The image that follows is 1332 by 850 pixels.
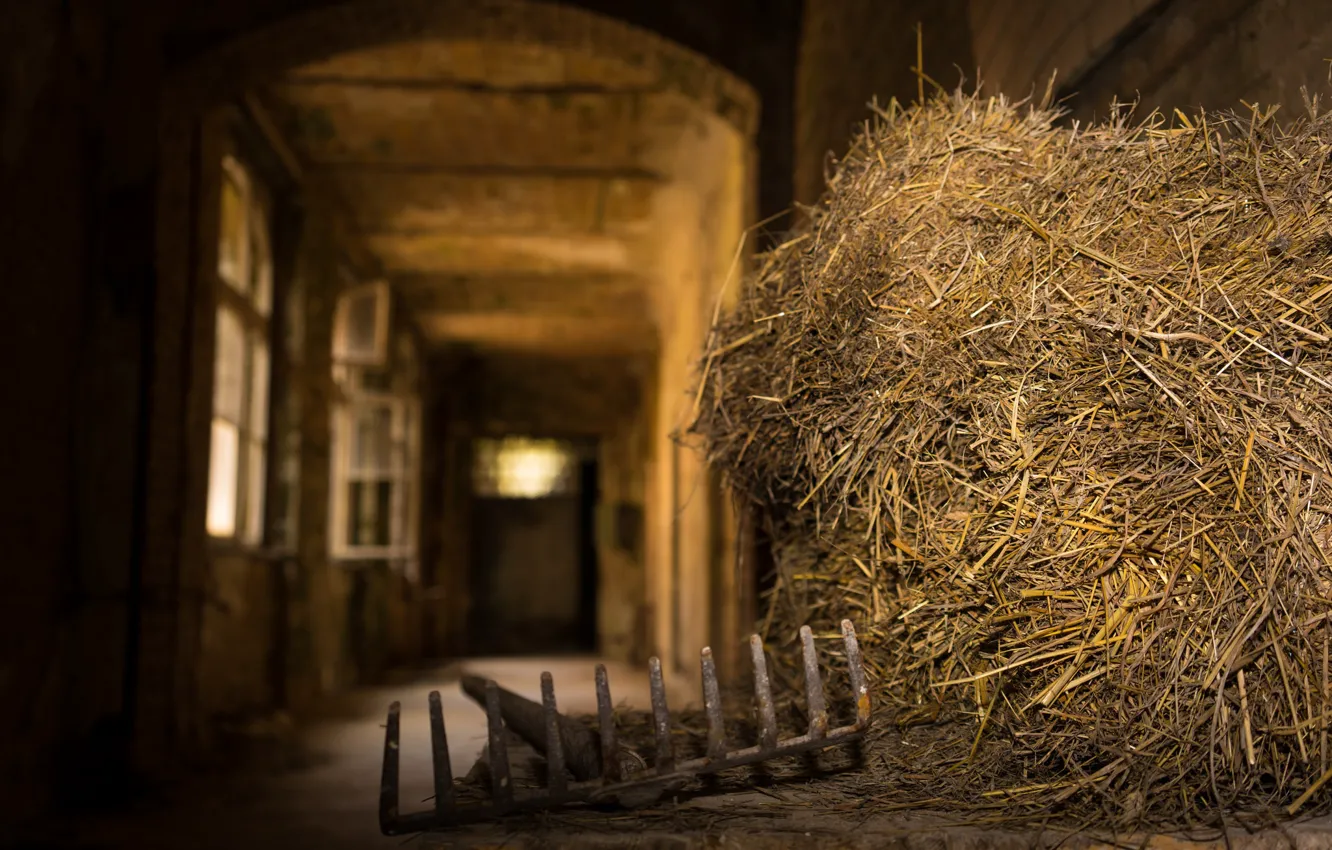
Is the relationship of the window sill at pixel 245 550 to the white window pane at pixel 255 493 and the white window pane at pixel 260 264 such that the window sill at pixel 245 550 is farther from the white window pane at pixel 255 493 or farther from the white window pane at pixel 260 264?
the white window pane at pixel 260 264

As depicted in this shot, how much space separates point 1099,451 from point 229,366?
17.5 feet

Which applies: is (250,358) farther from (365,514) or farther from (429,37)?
(365,514)

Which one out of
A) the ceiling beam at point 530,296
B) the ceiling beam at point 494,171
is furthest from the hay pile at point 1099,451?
the ceiling beam at point 530,296

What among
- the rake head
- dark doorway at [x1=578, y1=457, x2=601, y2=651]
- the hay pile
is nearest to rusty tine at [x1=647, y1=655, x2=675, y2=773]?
the rake head

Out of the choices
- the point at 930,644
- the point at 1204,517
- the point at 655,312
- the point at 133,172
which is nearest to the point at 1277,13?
the point at 1204,517

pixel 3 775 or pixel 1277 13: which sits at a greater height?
pixel 1277 13

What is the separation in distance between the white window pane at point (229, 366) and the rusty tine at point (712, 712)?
15.0 feet

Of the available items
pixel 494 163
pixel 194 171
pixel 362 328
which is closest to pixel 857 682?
pixel 194 171

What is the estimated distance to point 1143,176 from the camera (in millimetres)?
1980

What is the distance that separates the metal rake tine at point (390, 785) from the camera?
1852 mm

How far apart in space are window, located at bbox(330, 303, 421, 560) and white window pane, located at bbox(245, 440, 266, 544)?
87.4 inches

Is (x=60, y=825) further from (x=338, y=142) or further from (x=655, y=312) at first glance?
(x=655, y=312)

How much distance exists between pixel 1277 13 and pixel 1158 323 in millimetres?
787

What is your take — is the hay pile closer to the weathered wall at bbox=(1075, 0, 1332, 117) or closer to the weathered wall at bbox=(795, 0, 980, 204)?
the weathered wall at bbox=(1075, 0, 1332, 117)
